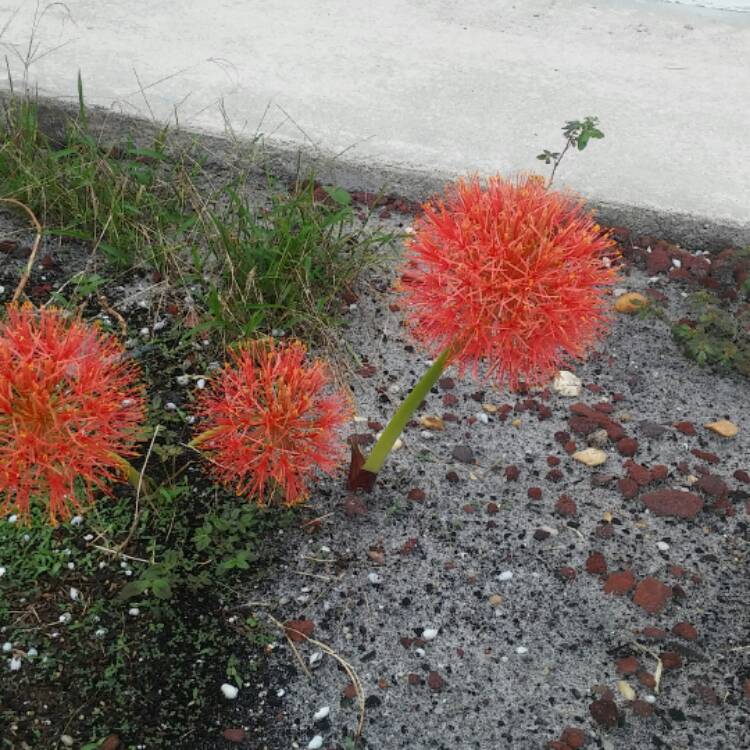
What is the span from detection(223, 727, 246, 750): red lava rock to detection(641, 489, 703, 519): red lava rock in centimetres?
104

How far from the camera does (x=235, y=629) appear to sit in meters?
1.84

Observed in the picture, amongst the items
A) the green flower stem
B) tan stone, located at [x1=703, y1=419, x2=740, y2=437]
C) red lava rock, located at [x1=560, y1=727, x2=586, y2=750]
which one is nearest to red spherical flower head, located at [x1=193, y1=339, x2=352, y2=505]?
the green flower stem

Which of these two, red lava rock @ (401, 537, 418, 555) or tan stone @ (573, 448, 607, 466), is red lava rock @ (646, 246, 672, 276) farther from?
red lava rock @ (401, 537, 418, 555)

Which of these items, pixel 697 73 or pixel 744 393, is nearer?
pixel 744 393

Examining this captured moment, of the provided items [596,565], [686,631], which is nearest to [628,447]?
[596,565]

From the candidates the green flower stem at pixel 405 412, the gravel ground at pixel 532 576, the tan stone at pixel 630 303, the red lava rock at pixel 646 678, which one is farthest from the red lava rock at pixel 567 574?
the tan stone at pixel 630 303

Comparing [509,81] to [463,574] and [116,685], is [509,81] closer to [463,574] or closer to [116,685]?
[463,574]

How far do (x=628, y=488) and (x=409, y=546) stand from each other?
1.78 feet

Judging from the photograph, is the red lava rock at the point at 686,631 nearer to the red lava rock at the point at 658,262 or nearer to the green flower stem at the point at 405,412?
the green flower stem at the point at 405,412

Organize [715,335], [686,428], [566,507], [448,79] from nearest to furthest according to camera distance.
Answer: [566,507] < [686,428] < [715,335] < [448,79]

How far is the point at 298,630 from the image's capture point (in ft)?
6.01

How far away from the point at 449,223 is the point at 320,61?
2159 mm

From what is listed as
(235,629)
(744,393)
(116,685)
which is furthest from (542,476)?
(116,685)

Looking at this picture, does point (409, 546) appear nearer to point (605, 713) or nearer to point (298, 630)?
point (298, 630)
